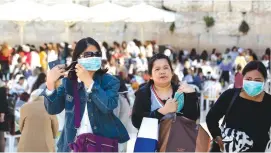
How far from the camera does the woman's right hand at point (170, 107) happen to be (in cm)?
346

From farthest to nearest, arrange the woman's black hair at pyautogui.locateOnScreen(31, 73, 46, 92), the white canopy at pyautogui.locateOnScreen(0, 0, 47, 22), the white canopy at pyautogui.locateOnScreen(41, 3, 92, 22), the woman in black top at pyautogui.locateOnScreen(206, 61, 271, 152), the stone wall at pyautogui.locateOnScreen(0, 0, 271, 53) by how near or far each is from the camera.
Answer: the stone wall at pyautogui.locateOnScreen(0, 0, 271, 53) < the white canopy at pyautogui.locateOnScreen(41, 3, 92, 22) < the white canopy at pyautogui.locateOnScreen(0, 0, 47, 22) < the woman's black hair at pyautogui.locateOnScreen(31, 73, 46, 92) < the woman in black top at pyautogui.locateOnScreen(206, 61, 271, 152)

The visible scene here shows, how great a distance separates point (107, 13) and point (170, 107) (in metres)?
14.5

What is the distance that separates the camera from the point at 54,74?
3.34m

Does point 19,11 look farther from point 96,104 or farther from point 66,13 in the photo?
point 96,104

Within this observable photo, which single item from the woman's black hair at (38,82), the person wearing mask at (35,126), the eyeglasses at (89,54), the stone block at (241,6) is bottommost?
the person wearing mask at (35,126)

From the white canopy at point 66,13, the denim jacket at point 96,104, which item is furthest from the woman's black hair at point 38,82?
the white canopy at point 66,13

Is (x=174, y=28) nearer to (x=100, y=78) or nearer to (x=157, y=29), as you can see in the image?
(x=157, y=29)

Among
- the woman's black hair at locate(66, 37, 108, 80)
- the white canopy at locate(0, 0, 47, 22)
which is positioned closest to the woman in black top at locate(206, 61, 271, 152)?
the woman's black hair at locate(66, 37, 108, 80)

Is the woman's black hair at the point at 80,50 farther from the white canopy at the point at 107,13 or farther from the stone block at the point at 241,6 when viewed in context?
the stone block at the point at 241,6

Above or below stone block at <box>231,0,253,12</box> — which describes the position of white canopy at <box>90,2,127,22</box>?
below

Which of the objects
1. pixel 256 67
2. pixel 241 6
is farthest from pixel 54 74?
pixel 241 6

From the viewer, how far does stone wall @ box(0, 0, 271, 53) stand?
22.2 m

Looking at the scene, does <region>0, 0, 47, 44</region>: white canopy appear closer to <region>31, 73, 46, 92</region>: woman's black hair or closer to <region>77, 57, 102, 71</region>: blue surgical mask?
<region>31, 73, 46, 92</region>: woman's black hair

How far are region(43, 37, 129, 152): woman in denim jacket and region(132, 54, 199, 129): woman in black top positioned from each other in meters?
0.25
